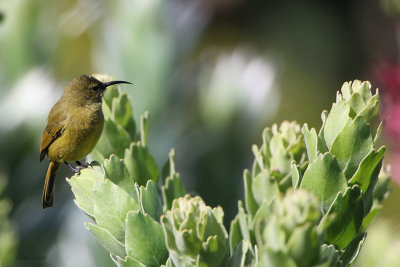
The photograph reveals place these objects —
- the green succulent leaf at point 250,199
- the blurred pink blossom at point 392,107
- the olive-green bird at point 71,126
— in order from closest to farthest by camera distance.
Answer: the green succulent leaf at point 250,199
the olive-green bird at point 71,126
the blurred pink blossom at point 392,107

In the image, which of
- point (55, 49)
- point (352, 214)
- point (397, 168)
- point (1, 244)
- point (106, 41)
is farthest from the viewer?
point (55, 49)

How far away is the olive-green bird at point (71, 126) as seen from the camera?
146cm

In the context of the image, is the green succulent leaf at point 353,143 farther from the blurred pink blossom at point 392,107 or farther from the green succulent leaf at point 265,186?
the blurred pink blossom at point 392,107

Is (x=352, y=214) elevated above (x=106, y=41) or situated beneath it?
situated beneath

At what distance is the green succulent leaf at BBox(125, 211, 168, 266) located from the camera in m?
0.89

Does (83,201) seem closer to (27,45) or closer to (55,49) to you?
(27,45)

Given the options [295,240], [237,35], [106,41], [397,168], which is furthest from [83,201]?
[237,35]

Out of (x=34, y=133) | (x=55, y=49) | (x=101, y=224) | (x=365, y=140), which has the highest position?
(x=55, y=49)

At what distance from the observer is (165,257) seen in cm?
94

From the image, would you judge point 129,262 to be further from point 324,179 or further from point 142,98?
point 142,98

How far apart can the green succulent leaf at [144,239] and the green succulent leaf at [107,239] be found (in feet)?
0.14

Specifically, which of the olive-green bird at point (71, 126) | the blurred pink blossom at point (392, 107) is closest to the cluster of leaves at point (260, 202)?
the olive-green bird at point (71, 126)

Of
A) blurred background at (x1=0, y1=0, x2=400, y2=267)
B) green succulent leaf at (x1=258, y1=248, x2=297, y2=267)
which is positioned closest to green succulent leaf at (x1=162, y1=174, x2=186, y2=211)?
green succulent leaf at (x1=258, y1=248, x2=297, y2=267)

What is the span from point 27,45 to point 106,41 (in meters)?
0.30
